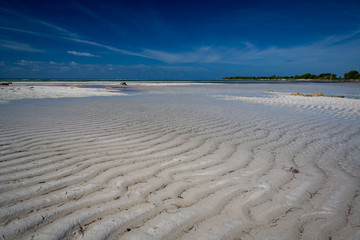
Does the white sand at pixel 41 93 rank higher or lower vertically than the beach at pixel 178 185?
higher

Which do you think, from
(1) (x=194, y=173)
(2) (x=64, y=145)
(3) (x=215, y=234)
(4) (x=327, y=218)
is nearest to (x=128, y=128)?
(2) (x=64, y=145)

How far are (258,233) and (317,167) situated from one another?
1.57 m

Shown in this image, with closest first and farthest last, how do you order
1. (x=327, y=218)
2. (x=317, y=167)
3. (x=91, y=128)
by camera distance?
(x=327, y=218) → (x=317, y=167) → (x=91, y=128)

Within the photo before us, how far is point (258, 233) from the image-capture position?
1.44 metres

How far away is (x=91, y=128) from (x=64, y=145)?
1.13 metres

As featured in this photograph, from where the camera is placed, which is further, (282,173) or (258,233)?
(282,173)

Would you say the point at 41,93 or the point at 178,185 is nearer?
the point at 178,185

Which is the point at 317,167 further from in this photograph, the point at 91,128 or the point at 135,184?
the point at 91,128

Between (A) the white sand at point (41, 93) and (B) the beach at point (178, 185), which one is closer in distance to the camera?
(B) the beach at point (178, 185)

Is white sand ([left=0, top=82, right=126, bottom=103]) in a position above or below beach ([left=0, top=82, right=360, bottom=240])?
above

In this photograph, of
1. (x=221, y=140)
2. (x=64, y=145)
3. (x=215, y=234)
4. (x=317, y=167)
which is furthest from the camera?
(x=221, y=140)

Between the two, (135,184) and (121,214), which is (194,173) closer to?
(135,184)

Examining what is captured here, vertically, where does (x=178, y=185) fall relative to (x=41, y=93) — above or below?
below

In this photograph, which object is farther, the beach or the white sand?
the white sand
